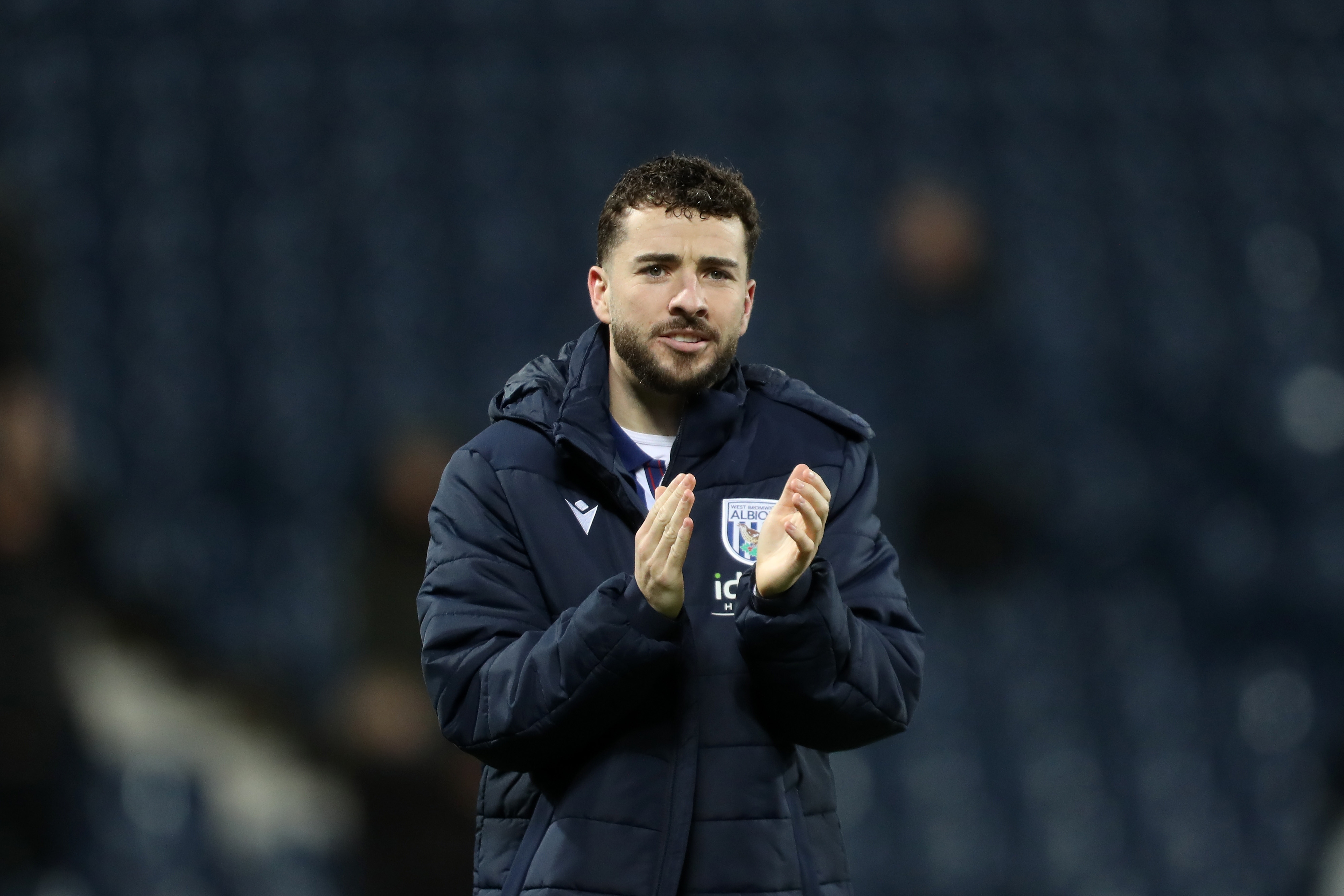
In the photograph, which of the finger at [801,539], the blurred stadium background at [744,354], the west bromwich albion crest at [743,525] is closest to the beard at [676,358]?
the west bromwich albion crest at [743,525]

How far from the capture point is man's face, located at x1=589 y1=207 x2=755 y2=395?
125cm

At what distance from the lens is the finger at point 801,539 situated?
109 centimetres

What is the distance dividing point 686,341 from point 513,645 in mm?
308

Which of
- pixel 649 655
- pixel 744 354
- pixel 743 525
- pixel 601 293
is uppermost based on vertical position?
pixel 744 354

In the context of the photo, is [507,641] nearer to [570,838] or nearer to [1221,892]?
[570,838]

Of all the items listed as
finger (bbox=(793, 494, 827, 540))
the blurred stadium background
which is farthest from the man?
the blurred stadium background

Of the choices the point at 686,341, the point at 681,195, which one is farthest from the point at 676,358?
the point at 681,195

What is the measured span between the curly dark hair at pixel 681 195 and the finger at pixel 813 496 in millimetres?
240

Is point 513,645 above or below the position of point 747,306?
below

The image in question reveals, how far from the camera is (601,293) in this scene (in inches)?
52.1

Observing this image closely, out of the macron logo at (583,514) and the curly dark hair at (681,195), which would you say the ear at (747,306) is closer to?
the curly dark hair at (681,195)

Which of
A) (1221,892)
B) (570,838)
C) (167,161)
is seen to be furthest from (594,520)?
(167,161)

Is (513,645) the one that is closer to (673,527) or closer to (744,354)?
(673,527)

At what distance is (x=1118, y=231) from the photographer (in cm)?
462
